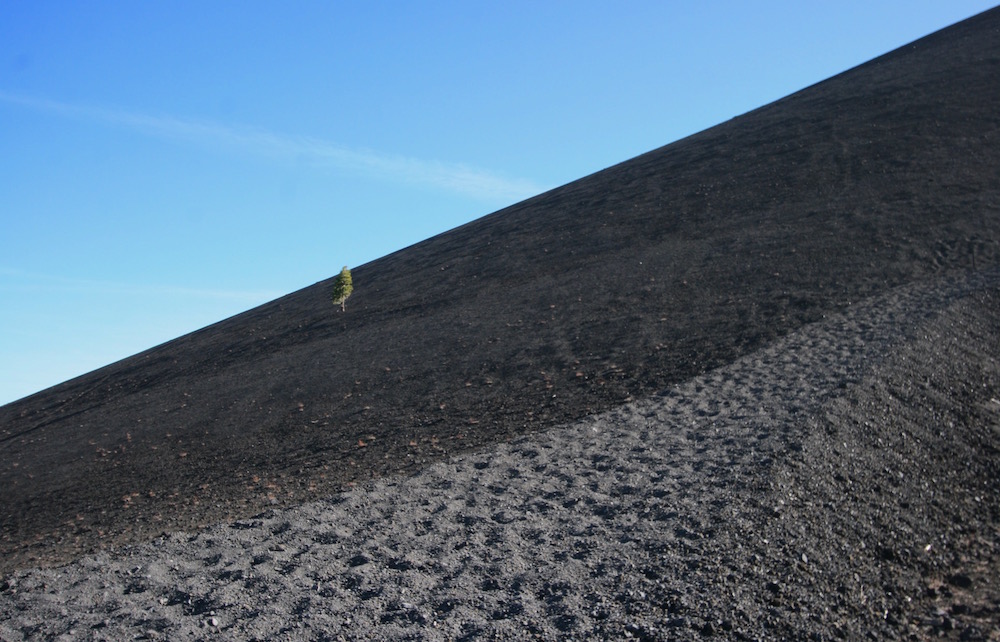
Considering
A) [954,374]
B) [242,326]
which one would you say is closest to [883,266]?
[954,374]

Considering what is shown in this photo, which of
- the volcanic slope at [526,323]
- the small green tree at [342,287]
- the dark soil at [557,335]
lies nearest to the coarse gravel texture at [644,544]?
the dark soil at [557,335]

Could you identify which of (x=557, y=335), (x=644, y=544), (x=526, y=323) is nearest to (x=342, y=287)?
(x=526, y=323)

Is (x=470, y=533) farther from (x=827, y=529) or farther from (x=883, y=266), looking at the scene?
(x=883, y=266)

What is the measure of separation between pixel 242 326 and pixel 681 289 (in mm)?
14867

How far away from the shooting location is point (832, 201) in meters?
19.9

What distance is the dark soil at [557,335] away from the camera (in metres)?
10.3

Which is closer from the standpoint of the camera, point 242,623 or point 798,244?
point 242,623

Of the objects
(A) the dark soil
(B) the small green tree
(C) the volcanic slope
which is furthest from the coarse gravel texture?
(B) the small green tree

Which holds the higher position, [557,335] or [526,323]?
[526,323]

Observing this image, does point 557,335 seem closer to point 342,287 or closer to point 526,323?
point 526,323

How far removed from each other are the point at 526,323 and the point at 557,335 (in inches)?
52.5

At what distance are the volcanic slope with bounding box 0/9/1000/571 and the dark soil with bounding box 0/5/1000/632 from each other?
0.24ft

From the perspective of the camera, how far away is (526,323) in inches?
654

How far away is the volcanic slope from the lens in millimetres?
11273
